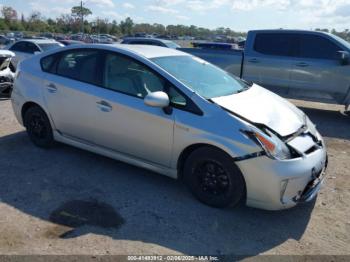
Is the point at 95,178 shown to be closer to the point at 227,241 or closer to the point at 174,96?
the point at 174,96

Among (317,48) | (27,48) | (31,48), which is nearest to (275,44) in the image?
(317,48)

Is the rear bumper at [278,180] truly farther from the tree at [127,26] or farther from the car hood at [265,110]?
the tree at [127,26]

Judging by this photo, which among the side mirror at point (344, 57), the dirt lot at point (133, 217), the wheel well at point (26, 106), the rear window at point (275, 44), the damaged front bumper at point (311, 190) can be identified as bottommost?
the dirt lot at point (133, 217)

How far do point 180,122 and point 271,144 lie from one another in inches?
37.9

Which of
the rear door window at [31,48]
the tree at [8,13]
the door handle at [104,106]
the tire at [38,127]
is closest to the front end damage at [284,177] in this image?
the door handle at [104,106]

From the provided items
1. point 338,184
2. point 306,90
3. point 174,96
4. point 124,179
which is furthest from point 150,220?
point 306,90

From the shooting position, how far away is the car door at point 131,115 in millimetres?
4164

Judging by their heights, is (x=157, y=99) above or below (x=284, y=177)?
above

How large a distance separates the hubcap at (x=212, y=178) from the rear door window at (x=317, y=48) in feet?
19.2

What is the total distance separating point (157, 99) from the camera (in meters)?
3.94

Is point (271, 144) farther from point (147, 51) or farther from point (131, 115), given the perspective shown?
point (147, 51)

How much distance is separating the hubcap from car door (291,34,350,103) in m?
5.55

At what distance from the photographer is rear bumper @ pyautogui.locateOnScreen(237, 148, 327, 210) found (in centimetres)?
351

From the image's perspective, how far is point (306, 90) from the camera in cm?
870
